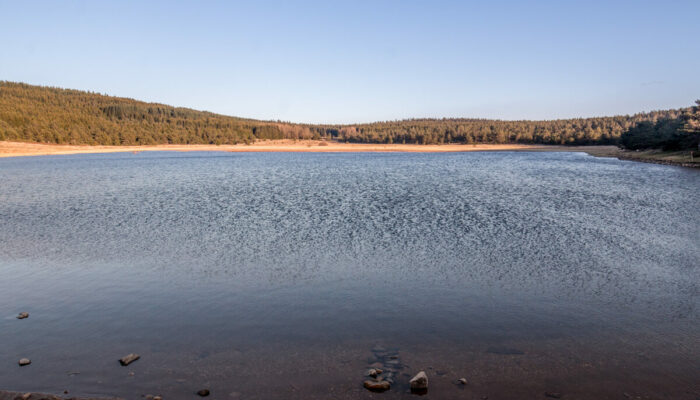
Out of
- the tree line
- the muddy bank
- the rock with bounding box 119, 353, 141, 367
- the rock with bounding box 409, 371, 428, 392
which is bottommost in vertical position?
the rock with bounding box 119, 353, 141, 367

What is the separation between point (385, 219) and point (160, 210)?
47.6 feet

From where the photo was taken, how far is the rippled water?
25.1ft

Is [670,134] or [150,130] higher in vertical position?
[150,130]

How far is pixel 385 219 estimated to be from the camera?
75.4 feet

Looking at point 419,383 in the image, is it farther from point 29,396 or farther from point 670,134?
point 670,134

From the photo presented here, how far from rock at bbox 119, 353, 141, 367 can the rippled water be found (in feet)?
0.61

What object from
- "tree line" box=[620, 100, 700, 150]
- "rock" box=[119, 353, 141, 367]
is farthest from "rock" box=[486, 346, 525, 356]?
"tree line" box=[620, 100, 700, 150]

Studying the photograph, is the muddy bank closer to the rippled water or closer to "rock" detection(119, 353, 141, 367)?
the rippled water

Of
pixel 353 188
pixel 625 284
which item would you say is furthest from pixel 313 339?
pixel 353 188

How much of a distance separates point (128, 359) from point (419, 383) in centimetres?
570

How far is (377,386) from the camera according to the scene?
708cm

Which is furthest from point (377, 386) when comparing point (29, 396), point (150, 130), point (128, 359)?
point (150, 130)

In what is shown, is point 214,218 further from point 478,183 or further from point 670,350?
point 478,183

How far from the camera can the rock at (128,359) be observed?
26.4ft
